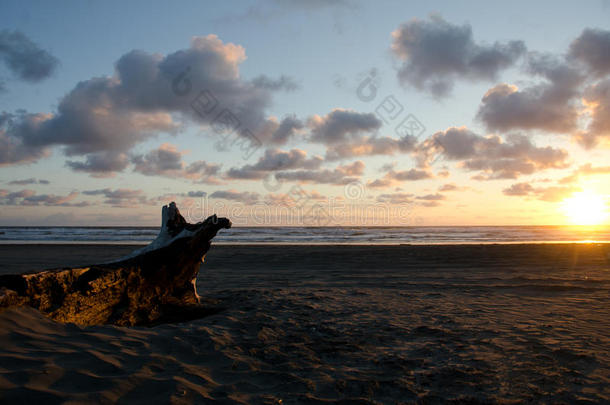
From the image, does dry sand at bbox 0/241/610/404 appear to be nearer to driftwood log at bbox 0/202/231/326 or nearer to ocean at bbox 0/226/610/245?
driftwood log at bbox 0/202/231/326

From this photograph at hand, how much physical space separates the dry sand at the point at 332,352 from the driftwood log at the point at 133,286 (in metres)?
0.36

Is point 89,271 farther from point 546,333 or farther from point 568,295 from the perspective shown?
point 568,295

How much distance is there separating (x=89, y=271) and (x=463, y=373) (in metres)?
4.55

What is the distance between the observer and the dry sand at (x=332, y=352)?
315 centimetres

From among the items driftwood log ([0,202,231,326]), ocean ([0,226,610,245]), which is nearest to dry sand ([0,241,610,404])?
driftwood log ([0,202,231,326])

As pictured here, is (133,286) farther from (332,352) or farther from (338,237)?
(338,237)

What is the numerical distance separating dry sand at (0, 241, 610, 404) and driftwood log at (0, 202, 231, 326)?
36 cm

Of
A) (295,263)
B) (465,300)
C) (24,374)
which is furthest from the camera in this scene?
(295,263)

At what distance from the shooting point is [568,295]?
7.98 metres

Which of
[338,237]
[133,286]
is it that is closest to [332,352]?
[133,286]

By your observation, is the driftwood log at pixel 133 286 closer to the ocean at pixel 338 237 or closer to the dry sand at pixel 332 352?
the dry sand at pixel 332 352

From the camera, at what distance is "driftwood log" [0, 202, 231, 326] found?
4367 mm

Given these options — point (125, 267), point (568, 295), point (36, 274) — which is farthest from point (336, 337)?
point (568, 295)

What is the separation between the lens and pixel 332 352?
4426 millimetres
